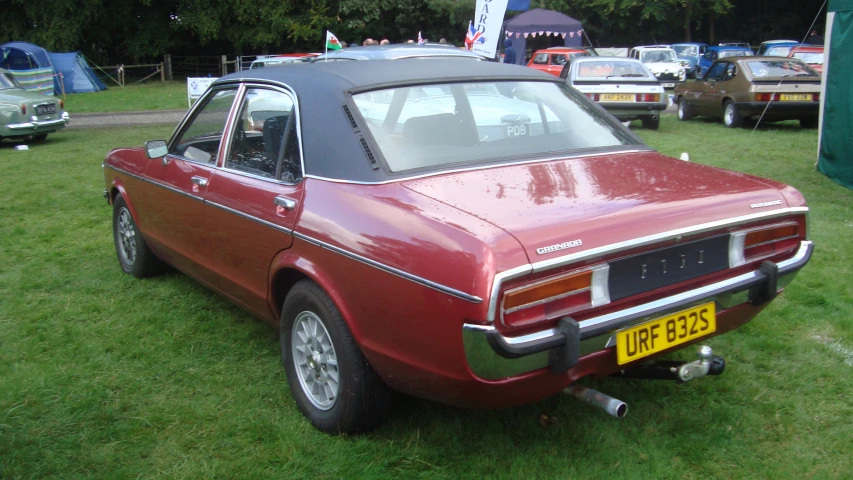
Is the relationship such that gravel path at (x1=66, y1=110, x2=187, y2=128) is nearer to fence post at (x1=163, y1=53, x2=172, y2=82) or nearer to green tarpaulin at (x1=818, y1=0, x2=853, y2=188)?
green tarpaulin at (x1=818, y1=0, x2=853, y2=188)

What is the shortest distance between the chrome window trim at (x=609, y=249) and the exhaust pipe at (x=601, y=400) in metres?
0.59

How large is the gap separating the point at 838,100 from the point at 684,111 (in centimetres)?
724

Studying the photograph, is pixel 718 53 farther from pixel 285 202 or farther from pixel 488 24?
pixel 285 202

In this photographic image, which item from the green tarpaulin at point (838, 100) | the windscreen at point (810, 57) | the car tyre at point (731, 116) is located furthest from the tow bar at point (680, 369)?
the windscreen at point (810, 57)

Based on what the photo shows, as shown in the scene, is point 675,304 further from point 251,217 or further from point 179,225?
point 179,225

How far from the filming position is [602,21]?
40625mm

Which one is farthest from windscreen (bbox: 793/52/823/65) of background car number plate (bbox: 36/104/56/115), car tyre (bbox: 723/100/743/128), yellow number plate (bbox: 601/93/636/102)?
background car number plate (bbox: 36/104/56/115)

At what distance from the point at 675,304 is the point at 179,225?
2829mm

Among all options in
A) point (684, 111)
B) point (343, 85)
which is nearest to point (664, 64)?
point (684, 111)

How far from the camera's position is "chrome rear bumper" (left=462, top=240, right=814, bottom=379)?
2314 millimetres

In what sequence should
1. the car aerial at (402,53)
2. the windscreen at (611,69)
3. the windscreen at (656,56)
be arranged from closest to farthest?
1. the car aerial at (402,53)
2. the windscreen at (611,69)
3. the windscreen at (656,56)

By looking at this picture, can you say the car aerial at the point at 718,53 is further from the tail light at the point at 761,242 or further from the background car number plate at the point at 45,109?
the tail light at the point at 761,242

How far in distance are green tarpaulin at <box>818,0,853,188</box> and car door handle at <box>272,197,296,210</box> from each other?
23.3 feet

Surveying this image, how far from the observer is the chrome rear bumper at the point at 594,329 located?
7.59 ft
